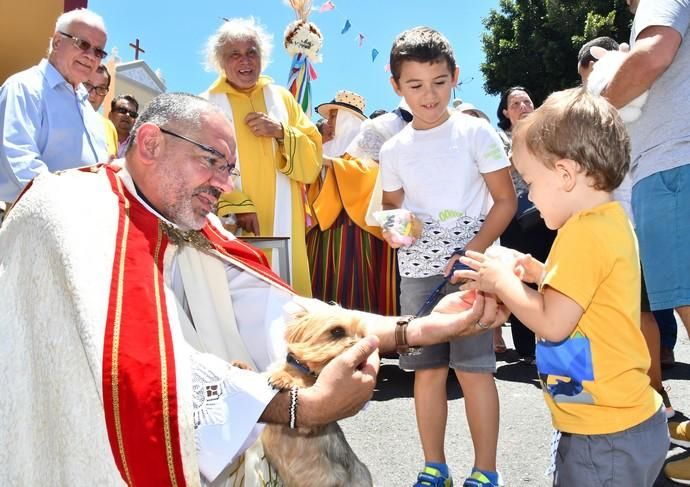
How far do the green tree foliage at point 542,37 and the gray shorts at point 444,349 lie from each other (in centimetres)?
2258

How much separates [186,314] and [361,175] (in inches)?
114

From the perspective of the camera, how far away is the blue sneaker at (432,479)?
2859 mm

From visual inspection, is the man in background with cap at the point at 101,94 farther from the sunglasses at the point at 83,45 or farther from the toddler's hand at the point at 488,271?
the toddler's hand at the point at 488,271

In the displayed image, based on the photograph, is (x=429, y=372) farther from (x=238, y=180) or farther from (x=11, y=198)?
(x=11, y=198)

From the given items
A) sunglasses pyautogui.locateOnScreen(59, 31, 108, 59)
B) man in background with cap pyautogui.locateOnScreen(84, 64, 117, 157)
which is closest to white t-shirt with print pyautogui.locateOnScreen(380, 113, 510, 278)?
sunglasses pyautogui.locateOnScreen(59, 31, 108, 59)

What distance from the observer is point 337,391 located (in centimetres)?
188

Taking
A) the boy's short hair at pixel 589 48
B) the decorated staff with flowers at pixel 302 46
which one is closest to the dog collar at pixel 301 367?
the boy's short hair at pixel 589 48

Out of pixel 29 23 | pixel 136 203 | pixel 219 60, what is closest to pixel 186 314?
pixel 136 203

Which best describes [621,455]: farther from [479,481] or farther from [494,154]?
[494,154]

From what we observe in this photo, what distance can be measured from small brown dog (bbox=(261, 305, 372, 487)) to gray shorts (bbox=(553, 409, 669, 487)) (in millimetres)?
684

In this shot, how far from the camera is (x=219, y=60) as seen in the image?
4.55 metres

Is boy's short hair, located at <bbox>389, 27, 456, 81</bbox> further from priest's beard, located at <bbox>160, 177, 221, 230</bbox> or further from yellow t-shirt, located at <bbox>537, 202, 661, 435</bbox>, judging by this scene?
yellow t-shirt, located at <bbox>537, 202, 661, 435</bbox>

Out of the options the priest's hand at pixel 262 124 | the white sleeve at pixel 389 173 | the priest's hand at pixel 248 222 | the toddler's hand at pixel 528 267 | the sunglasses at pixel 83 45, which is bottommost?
the toddler's hand at pixel 528 267

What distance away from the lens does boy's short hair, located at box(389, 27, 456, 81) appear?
306 cm
